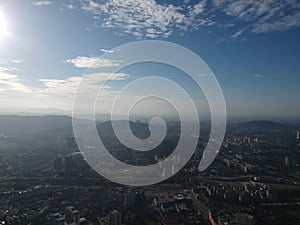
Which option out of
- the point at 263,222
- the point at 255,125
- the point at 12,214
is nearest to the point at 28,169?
the point at 12,214

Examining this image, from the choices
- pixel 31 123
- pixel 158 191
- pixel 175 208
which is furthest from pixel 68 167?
pixel 31 123

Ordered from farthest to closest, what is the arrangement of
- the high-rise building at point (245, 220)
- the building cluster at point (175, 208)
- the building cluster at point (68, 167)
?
1. the building cluster at point (68, 167)
2. the building cluster at point (175, 208)
3. the high-rise building at point (245, 220)

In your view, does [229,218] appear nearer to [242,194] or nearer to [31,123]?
[242,194]

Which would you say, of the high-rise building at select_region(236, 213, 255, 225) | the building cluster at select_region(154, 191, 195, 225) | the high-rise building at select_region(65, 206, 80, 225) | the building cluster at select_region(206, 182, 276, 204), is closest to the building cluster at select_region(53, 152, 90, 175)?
the building cluster at select_region(154, 191, 195, 225)

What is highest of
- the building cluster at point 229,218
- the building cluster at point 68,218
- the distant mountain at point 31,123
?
the distant mountain at point 31,123

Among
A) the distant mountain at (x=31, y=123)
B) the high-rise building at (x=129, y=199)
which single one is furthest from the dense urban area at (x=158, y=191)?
the distant mountain at (x=31, y=123)

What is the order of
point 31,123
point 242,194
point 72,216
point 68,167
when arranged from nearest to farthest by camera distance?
point 72,216
point 242,194
point 68,167
point 31,123

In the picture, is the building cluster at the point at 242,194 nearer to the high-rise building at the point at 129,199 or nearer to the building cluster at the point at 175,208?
the building cluster at the point at 175,208

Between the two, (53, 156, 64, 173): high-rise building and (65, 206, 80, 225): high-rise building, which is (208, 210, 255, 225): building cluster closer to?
(65, 206, 80, 225): high-rise building

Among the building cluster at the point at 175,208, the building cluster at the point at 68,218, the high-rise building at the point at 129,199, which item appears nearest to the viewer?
the building cluster at the point at 68,218
